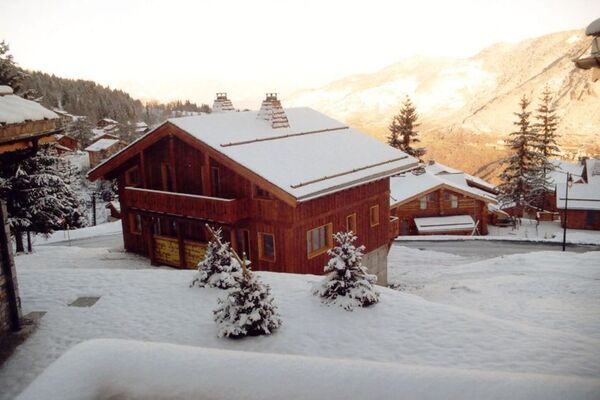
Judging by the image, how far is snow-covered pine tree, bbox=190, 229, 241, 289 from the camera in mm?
14711

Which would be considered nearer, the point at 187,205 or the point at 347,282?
the point at 347,282

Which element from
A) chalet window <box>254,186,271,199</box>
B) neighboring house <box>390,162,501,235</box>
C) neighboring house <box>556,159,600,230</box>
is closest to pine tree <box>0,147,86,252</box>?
chalet window <box>254,186,271,199</box>

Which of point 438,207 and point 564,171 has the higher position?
point 564,171

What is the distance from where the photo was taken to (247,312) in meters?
11.5

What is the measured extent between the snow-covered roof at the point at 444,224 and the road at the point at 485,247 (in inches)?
185

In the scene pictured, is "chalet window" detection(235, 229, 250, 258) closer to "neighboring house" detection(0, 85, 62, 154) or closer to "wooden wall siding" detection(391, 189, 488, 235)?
"neighboring house" detection(0, 85, 62, 154)

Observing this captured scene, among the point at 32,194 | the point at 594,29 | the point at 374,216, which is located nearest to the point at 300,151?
the point at 374,216

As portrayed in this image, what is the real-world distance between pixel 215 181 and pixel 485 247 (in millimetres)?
22183

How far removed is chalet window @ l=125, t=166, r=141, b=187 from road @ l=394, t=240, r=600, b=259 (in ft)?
66.7

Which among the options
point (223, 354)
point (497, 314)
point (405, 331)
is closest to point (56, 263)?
point (405, 331)

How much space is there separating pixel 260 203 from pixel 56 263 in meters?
12.6

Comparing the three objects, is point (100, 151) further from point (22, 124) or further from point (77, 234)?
point (22, 124)

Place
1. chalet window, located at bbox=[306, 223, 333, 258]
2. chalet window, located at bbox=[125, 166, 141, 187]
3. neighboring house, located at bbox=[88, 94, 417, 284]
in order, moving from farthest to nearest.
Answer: chalet window, located at bbox=[125, 166, 141, 187] < chalet window, located at bbox=[306, 223, 333, 258] < neighboring house, located at bbox=[88, 94, 417, 284]

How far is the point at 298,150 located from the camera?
842 inches
